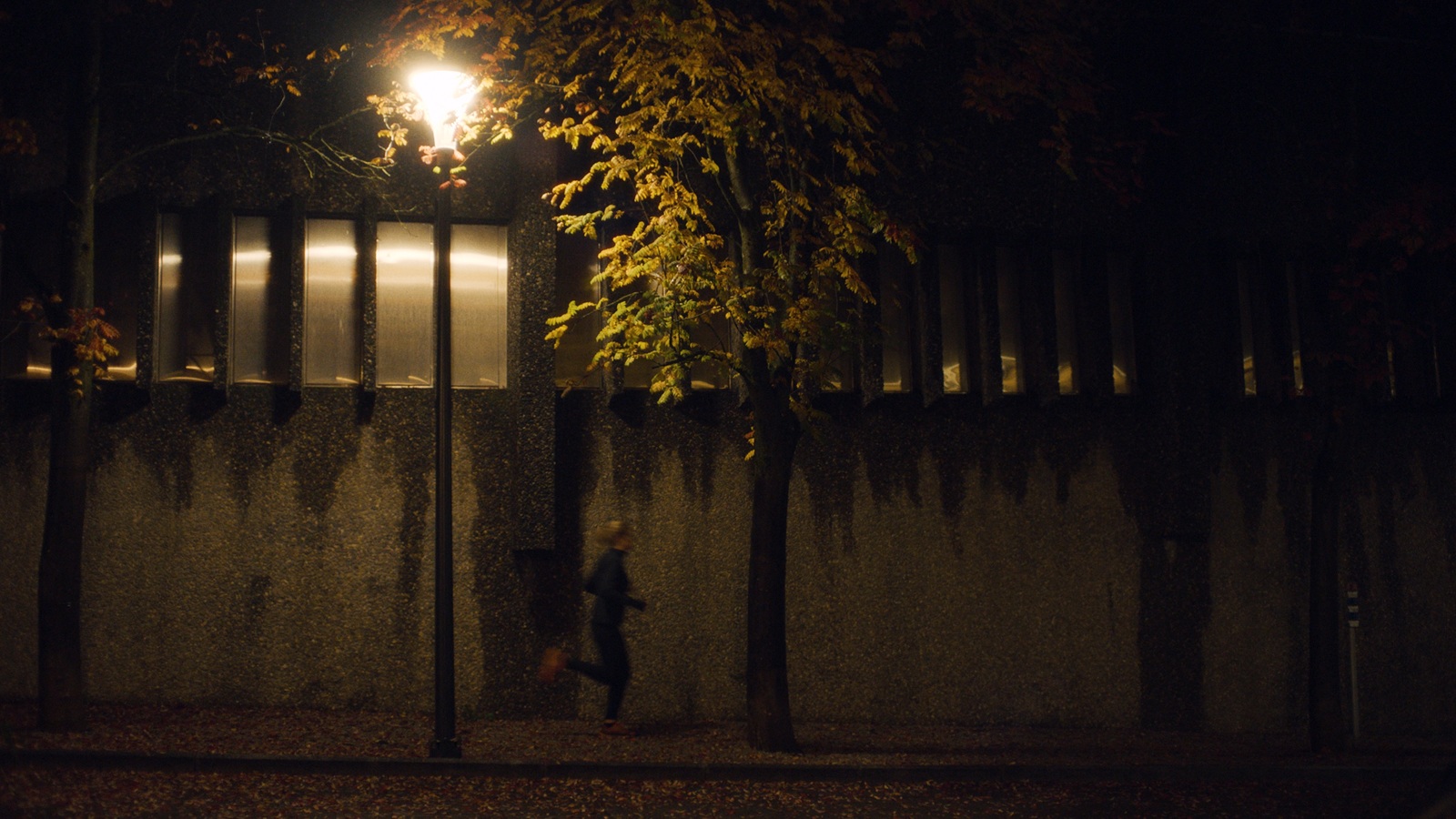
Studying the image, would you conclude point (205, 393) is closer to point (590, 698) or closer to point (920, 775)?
point (590, 698)

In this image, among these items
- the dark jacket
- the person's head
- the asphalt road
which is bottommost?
the asphalt road

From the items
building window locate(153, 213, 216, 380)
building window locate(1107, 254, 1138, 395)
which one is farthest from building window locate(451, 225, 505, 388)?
building window locate(1107, 254, 1138, 395)

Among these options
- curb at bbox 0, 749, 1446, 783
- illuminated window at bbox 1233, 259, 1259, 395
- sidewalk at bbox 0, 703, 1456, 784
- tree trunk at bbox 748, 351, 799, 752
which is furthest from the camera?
illuminated window at bbox 1233, 259, 1259, 395

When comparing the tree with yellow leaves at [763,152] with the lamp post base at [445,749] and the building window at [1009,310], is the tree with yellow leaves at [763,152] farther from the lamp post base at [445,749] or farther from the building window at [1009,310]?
the building window at [1009,310]

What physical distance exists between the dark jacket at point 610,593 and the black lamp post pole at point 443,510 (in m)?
1.58

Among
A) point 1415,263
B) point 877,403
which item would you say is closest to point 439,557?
point 877,403

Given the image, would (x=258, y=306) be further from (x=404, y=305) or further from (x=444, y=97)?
(x=444, y=97)

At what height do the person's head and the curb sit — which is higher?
the person's head

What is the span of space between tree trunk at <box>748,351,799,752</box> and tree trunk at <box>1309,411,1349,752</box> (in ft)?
20.4

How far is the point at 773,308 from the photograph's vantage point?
10.4 m

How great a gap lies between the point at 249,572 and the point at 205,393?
2035mm

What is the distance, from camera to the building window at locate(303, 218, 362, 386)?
532 inches

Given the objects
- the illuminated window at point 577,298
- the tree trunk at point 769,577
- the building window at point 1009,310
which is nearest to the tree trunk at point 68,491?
the illuminated window at point 577,298

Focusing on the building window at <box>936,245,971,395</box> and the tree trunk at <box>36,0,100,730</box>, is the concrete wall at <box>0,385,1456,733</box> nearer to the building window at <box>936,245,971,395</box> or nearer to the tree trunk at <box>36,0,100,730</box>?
the building window at <box>936,245,971,395</box>
